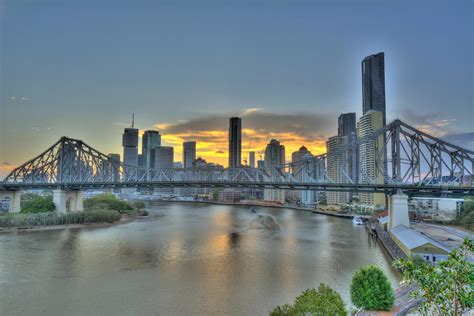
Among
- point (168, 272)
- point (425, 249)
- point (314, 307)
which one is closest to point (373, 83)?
point (425, 249)

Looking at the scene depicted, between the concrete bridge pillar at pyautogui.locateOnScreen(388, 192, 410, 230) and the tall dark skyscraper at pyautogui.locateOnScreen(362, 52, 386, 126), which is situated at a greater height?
the tall dark skyscraper at pyautogui.locateOnScreen(362, 52, 386, 126)

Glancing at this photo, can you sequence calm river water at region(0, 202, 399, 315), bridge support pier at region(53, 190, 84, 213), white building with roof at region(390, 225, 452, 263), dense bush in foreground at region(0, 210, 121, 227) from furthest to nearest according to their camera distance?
1. bridge support pier at region(53, 190, 84, 213)
2. dense bush in foreground at region(0, 210, 121, 227)
3. white building with roof at region(390, 225, 452, 263)
4. calm river water at region(0, 202, 399, 315)

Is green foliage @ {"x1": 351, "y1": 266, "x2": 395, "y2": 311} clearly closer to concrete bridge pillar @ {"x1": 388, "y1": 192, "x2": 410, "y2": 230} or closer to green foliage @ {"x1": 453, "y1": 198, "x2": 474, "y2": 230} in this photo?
concrete bridge pillar @ {"x1": 388, "y1": 192, "x2": 410, "y2": 230}

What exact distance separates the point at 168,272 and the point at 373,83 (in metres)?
155

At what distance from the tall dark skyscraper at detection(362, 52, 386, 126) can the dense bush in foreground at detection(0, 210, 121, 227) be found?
133528 millimetres

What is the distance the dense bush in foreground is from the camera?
1359 inches

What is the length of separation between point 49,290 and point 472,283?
16.4 metres

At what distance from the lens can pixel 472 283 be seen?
13.0ft

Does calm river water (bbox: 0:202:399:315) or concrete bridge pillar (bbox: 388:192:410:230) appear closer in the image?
calm river water (bbox: 0:202:399:315)

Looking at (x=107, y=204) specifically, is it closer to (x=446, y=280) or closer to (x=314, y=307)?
(x=314, y=307)

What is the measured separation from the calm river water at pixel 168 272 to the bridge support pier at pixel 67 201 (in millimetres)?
14217

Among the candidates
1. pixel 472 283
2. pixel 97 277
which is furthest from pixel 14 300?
pixel 472 283

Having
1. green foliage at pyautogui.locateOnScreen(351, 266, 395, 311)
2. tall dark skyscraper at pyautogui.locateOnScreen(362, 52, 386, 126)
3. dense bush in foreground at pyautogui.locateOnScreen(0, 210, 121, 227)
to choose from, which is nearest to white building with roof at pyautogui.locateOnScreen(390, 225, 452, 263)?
green foliage at pyautogui.locateOnScreen(351, 266, 395, 311)

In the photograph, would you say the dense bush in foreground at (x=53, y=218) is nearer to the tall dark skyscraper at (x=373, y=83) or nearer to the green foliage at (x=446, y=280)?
the green foliage at (x=446, y=280)
